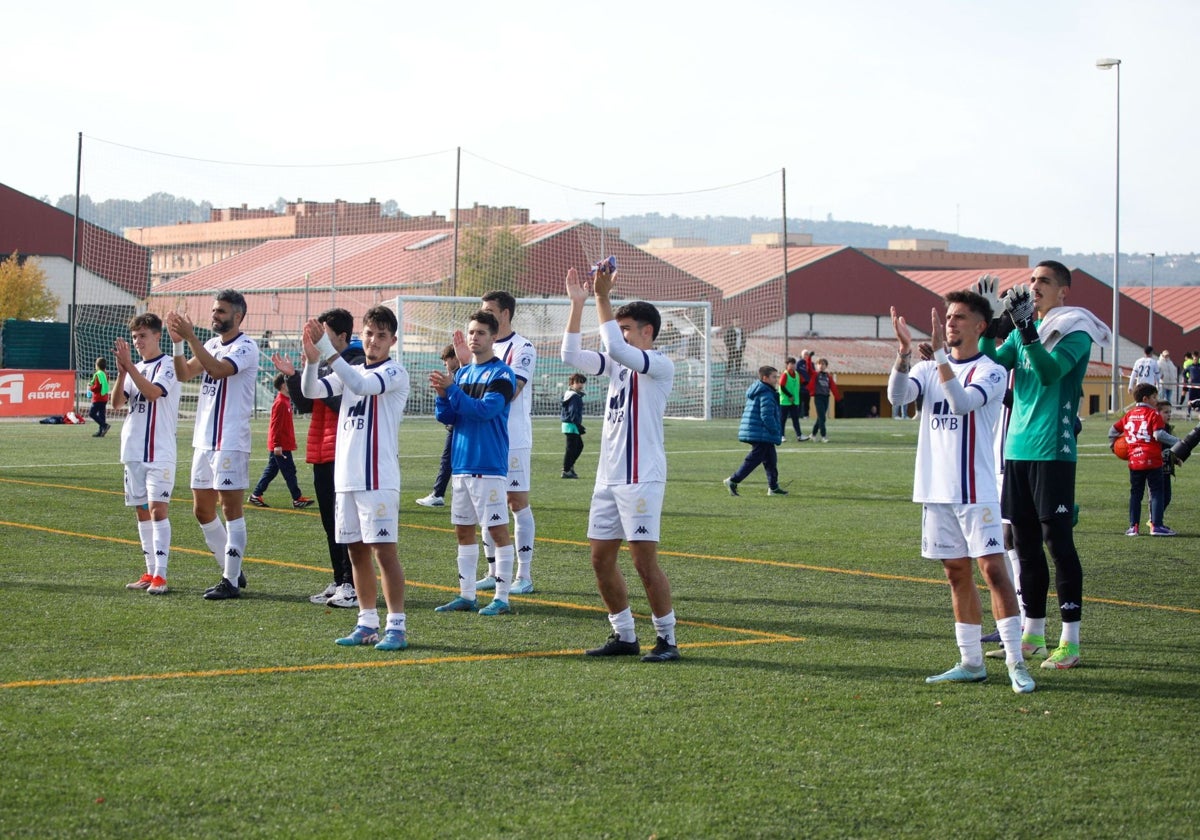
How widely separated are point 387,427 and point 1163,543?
9.03m

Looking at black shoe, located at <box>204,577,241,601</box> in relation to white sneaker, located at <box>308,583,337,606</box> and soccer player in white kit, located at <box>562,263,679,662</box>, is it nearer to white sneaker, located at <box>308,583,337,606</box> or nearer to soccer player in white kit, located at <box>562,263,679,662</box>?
white sneaker, located at <box>308,583,337,606</box>

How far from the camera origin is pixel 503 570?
389 inches

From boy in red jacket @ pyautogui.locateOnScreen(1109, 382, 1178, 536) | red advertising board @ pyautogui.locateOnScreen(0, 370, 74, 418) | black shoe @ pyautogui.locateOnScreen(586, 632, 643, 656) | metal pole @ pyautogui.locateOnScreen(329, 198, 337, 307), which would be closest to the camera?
black shoe @ pyautogui.locateOnScreen(586, 632, 643, 656)

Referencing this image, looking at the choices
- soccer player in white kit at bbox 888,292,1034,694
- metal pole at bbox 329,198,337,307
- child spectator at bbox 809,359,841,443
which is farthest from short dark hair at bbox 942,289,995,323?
metal pole at bbox 329,198,337,307

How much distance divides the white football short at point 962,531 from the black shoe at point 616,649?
1791 mm

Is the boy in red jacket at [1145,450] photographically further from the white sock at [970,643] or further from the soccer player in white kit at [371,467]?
the soccer player in white kit at [371,467]

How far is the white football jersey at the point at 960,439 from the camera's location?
741 cm

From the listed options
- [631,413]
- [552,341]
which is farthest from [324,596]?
[552,341]

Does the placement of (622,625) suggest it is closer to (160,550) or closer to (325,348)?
(325,348)

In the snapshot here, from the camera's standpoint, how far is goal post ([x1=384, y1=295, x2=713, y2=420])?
4334cm

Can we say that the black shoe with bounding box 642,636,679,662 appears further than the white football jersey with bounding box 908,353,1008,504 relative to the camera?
Yes

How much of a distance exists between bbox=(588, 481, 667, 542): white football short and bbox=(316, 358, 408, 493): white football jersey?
1.23 metres

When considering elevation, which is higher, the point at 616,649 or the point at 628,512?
the point at 628,512

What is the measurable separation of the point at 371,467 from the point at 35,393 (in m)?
33.4
